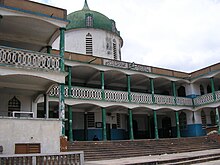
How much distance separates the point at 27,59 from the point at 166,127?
18316 mm

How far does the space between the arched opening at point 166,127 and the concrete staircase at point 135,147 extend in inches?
215

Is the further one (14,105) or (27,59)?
(14,105)

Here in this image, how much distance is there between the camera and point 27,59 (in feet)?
43.3

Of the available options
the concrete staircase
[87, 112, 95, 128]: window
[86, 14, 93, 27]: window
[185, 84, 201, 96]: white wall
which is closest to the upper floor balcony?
[185, 84, 201, 96]: white wall

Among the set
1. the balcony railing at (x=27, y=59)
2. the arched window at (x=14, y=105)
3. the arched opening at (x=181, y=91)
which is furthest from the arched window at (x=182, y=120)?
the balcony railing at (x=27, y=59)

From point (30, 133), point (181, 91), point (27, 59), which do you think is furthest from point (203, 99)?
point (30, 133)

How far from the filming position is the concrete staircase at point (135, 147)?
1540cm

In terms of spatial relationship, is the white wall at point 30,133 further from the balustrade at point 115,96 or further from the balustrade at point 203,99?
the balustrade at point 203,99

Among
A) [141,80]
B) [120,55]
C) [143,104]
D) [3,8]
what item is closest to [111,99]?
[143,104]

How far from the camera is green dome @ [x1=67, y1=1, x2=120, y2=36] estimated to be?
25.0 meters

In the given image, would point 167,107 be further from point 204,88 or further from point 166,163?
point 166,163

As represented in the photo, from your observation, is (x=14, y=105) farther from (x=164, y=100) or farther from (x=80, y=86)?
(x=164, y=100)

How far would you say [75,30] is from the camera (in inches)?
980

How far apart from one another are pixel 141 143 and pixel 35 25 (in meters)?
10.4
